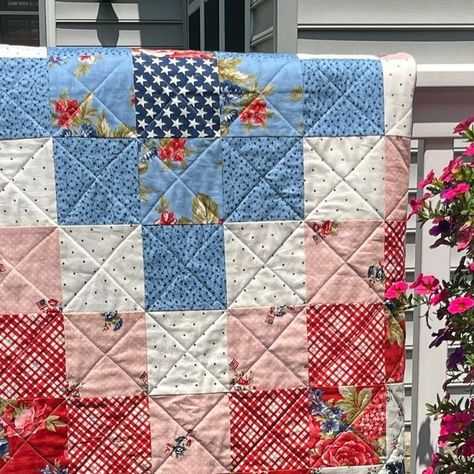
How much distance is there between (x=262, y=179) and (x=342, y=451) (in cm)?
67

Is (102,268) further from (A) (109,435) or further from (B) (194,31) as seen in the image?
(B) (194,31)

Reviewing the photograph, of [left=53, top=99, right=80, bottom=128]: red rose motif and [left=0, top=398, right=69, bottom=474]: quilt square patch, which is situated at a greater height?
[left=53, top=99, right=80, bottom=128]: red rose motif

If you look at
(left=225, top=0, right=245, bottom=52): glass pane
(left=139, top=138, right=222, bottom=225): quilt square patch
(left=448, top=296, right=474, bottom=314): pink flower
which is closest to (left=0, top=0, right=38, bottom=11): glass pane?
(left=225, top=0, right=245, bottom=52): glass pane

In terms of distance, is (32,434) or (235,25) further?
(235,25)

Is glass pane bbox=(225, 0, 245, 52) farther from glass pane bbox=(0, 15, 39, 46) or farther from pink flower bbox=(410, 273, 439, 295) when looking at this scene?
glass pane bbox=(0, 15, 39, 46)

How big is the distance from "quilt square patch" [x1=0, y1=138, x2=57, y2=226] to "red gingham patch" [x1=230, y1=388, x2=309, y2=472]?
0.60 m

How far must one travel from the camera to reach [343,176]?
1648 mm

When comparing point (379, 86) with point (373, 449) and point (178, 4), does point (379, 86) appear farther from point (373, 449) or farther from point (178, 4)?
point (178, 4)

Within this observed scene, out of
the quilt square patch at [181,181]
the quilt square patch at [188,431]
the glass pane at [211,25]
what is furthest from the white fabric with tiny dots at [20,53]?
the glass pane at [211,25]

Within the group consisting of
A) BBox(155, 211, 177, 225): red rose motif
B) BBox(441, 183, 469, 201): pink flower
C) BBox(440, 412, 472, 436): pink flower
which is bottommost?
BBox(440, 412, 472, 436): pink flower

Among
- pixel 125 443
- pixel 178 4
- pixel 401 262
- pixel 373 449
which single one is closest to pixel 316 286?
pixel 401 262

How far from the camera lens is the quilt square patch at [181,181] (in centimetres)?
158

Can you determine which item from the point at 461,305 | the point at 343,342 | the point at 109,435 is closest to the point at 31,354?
the point at 109,435

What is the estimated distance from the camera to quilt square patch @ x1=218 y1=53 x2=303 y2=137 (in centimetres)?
Answer: 159
